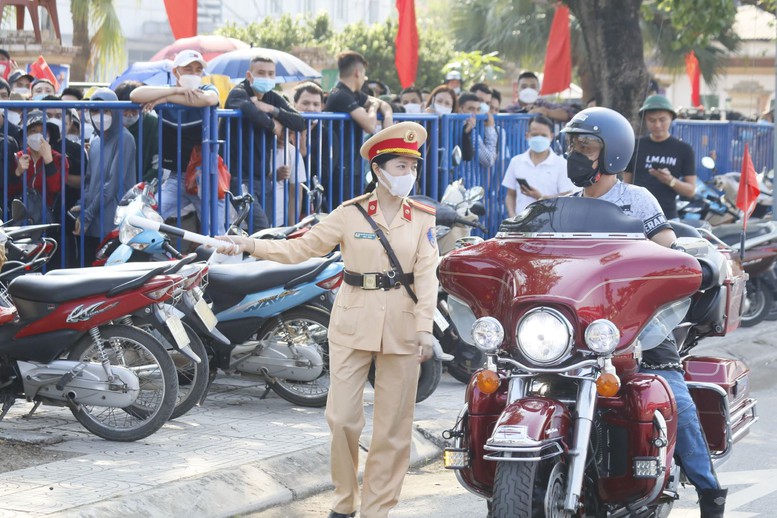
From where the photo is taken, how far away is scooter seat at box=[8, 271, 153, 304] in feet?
21.8

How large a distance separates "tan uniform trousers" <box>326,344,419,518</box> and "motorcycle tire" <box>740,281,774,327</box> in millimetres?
7185

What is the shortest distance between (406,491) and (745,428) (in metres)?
1.69

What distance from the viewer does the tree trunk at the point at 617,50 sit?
13.0 m

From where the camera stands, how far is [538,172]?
10.6 meters

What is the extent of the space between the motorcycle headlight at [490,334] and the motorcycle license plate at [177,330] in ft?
8.63

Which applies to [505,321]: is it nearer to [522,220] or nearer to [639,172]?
[522,220]

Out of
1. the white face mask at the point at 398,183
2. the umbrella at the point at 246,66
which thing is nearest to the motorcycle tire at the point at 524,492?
the white face mask at the point at 398,183

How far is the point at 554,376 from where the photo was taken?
4637 mm

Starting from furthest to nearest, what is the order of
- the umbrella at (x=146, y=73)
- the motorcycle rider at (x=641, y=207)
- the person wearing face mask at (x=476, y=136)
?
1. the umbrella at (x=146, y=73)
2. the person wearing face mask at (x=476, y=136)
3. the motorcycle rider at (x=641, y=207)

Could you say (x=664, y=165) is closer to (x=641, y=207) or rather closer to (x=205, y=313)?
(x=205, y=313)

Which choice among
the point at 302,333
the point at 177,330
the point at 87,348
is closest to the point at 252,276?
the point at 302,333

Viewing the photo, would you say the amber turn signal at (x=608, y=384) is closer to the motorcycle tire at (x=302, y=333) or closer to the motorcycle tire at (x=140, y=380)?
the motorcycle tire at (x=140, y=380)

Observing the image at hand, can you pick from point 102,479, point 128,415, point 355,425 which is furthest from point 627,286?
point 128,415

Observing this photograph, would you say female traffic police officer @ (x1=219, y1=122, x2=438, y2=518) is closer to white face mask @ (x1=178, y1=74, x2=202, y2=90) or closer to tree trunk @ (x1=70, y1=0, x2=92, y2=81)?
white face mask @ (x1=178, y1=74, x2=202, y2=90)
